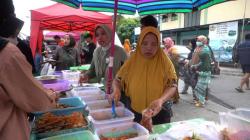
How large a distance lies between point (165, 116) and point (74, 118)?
2.85 feet

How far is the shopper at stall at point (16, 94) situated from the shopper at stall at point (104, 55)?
5.02 ft

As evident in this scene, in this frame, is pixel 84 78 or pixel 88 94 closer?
pixel 88 94

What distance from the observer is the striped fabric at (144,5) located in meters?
2.91

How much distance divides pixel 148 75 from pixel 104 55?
1044mm

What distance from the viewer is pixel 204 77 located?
5473 mm

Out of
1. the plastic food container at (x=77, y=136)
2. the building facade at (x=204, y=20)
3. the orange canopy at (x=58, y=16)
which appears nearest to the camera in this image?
the plastic food container at (x=77, y=136)

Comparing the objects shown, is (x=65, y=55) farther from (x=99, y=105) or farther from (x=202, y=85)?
(x=99, y=105)

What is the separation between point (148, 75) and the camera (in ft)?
6.32

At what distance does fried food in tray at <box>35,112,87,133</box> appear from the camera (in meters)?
1.49

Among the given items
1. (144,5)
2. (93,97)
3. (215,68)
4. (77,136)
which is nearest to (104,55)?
(93,97)

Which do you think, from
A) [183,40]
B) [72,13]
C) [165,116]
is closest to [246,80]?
[72,13]

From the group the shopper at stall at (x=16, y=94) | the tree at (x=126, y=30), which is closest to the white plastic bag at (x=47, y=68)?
the shopper at stall at (x=16, y=94)

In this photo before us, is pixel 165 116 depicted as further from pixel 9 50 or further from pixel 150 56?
pixel 9 50

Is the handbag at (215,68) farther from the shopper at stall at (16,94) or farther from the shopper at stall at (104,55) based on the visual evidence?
the shopper at stall at (16,94)
